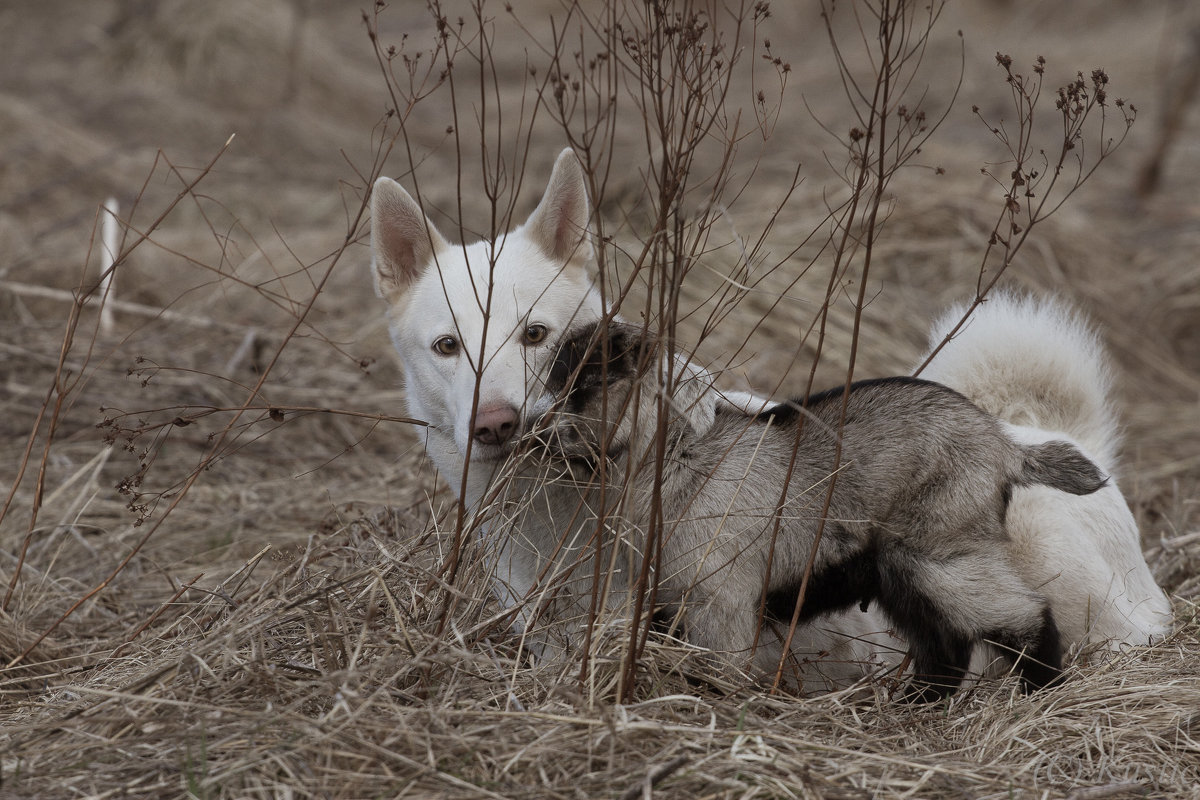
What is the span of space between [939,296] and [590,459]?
4.82m

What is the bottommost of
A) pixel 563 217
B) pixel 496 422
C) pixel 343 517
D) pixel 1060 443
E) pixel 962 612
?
pixel 343 517

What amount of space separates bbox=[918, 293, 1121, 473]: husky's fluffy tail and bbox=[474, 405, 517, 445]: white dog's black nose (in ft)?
4.86

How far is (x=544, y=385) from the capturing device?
2.52 meters

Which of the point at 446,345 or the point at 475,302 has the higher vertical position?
the point at 475,302

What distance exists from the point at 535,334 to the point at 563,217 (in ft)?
1.24

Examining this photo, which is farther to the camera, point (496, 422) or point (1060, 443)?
point (1060, 443)

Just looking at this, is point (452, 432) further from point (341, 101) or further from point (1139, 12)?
point (1139, 12)

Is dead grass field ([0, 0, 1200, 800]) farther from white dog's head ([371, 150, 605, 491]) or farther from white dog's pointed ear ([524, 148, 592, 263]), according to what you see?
white dog's pointed ear ([524, 148, 592, 263])

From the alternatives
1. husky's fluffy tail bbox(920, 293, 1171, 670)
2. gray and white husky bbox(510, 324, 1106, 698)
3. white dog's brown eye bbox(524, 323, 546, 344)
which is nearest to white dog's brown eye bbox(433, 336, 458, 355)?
white dog's brown eye bbox(524, 323, 546, 344)

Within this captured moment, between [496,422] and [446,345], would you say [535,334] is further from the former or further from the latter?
[496,422]

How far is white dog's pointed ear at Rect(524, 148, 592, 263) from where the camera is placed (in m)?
2.84

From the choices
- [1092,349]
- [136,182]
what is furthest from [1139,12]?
[1092,349]

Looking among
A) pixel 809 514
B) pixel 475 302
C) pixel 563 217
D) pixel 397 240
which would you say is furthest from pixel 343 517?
pixel 809 514

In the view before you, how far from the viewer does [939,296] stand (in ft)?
22.2
